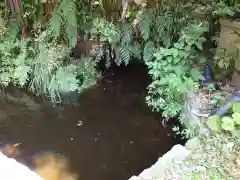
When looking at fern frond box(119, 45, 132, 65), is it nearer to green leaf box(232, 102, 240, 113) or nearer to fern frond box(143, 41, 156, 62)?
fern frond box(143, 41, 156, 62)

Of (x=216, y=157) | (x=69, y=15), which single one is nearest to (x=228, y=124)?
(x=216, y=157)

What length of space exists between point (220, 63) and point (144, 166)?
4.48 feet

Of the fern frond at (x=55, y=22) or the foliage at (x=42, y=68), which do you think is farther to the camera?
the foliage at (x=42, y=68)

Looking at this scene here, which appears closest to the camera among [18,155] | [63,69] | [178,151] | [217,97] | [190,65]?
[178,151]

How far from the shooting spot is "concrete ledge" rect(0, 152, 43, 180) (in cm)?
224

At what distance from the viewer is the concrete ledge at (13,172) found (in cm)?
224

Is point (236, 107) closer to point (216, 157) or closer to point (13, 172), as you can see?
point (216, 157)

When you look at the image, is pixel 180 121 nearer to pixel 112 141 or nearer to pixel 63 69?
pixel 112 141

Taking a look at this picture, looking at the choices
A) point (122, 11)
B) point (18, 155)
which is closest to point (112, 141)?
point (18, 155)

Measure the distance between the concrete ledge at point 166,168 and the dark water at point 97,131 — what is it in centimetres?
52

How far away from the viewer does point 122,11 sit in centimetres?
437

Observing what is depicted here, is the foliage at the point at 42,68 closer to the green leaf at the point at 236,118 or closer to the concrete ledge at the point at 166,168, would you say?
the concrete ledge at the point at 166,168

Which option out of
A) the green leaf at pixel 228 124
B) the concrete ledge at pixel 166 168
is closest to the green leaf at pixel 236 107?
the green leaf at pixel 228 124

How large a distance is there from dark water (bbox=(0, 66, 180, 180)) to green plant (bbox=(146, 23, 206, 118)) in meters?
0.31
